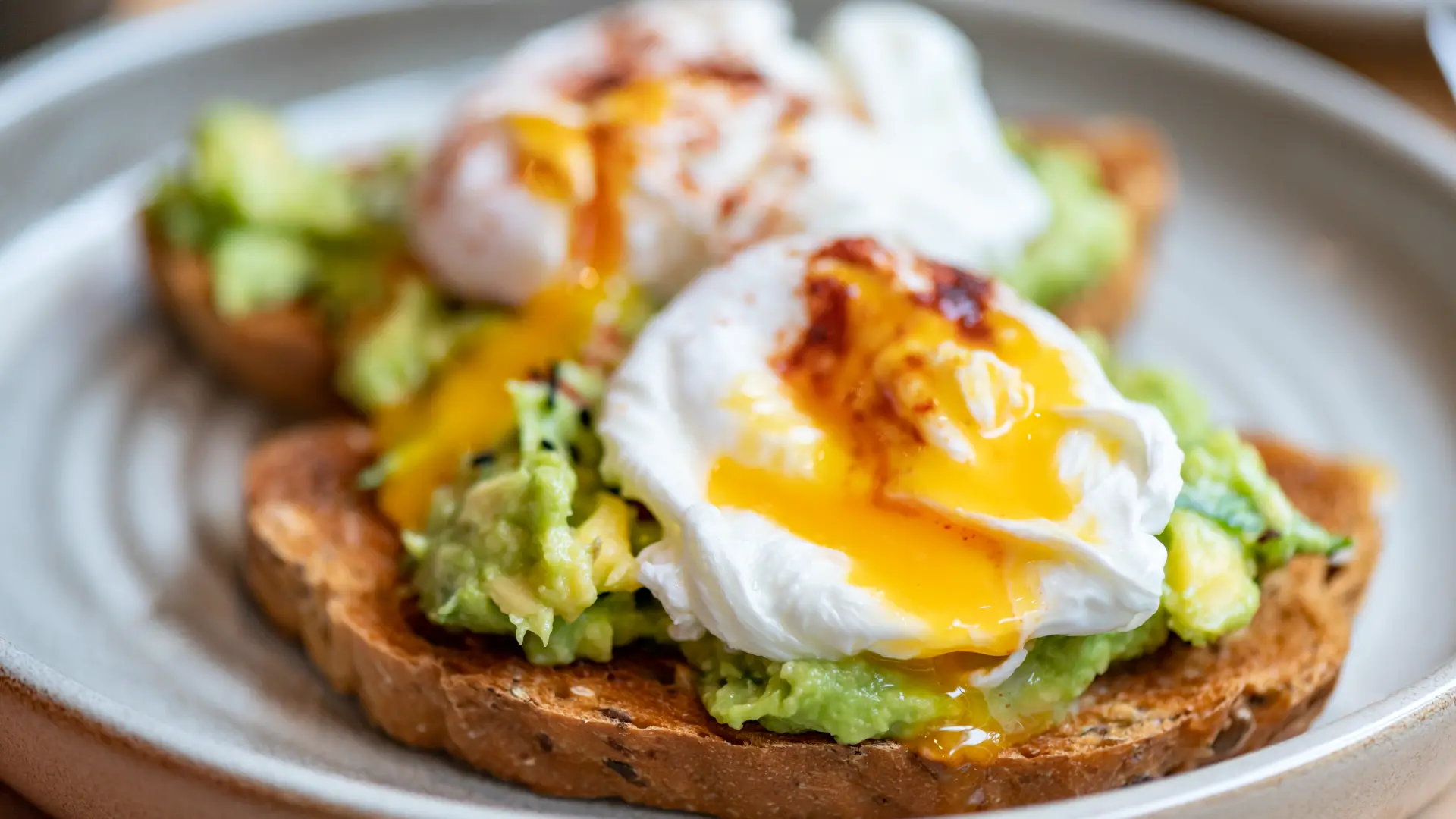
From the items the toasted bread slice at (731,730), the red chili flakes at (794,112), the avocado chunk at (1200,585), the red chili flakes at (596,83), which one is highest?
the red chili flakes at (596,83)

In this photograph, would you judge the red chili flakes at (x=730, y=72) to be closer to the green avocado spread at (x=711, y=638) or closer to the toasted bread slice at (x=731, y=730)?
the green avocado spread at (x=711, y=638)

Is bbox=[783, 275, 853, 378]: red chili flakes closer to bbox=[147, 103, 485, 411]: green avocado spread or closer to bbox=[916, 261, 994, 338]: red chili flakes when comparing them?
bbox=[916, 261, 994, 338]: red chili flakes

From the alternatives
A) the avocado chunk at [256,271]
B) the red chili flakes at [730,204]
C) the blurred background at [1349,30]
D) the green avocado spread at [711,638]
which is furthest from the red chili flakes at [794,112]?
the blurred background at [1349,30]

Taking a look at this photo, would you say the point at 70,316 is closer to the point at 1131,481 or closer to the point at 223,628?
the point at 223,628

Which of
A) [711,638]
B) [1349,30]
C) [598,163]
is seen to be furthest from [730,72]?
[1349,30]

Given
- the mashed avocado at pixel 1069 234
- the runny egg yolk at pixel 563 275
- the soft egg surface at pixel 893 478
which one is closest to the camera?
the soft egg surface at pixel 893 478

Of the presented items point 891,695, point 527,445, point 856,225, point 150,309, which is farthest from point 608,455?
point 150,309

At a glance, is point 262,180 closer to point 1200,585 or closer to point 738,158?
point 738,158
